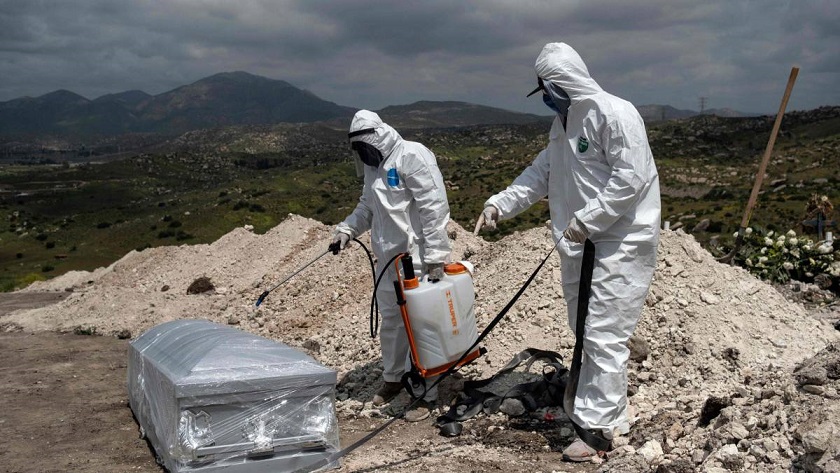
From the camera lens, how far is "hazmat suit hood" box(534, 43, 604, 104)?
4.49 m

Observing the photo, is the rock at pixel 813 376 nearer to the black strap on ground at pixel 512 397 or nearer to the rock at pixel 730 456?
the rock at pixel 730 456

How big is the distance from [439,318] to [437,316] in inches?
0.8

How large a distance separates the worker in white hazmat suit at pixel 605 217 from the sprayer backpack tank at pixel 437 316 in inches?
32.9

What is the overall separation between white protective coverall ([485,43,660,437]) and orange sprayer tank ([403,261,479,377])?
0.88 m

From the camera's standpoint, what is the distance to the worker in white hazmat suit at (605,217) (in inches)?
168

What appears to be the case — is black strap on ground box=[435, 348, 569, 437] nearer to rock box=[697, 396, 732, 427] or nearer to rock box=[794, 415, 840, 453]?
rock box=[697, 396, 732, 427]

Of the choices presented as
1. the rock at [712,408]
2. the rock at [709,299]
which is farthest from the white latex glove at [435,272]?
Answer: the rock at [709,299]

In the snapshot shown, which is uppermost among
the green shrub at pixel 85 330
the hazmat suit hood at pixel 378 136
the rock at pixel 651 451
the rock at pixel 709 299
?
the hazmat suit hood at pixel 378 136

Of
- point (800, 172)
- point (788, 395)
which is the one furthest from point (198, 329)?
point (800, 172)

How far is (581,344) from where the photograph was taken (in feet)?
15.5

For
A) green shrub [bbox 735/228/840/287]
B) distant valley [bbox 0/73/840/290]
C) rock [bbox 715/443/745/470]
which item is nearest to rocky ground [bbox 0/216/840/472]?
rock [bbox 715/443/745/470]

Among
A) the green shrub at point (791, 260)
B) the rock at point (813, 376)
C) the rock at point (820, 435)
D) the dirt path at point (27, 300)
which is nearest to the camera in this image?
the rock at point (820, 435)

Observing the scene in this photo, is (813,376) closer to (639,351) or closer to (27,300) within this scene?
(639,351)

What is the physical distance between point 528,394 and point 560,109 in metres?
2.01
